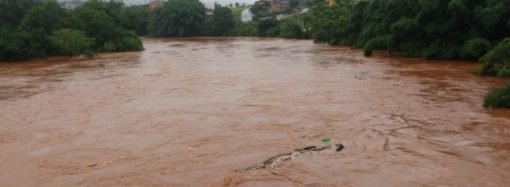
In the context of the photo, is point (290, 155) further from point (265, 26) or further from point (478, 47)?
point (265, 26)

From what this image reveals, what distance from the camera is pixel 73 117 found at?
1210 centimetres

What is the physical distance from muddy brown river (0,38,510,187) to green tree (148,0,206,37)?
40034 millimetres

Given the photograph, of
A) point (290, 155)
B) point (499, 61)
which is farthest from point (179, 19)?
point (290, 155)

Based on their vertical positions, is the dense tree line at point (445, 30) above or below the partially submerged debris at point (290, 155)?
above

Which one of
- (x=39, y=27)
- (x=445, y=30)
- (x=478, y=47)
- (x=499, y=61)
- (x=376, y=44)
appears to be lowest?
(x=376, y=44)

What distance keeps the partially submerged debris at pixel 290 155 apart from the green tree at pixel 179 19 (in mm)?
51456

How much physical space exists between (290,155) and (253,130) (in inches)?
78.4

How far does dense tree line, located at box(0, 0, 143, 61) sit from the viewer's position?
89.9 ft

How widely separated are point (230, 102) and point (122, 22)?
30.7 meters

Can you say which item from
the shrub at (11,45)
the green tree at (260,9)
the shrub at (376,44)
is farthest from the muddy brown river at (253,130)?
the green tree at (260,9)

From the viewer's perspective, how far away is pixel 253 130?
33.6 feet

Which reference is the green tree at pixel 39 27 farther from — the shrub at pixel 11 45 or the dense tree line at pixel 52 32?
the shrub at pixel 11 45

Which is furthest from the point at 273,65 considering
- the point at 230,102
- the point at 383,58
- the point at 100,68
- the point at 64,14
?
the point at 64,14

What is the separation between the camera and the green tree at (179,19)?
58.9m
